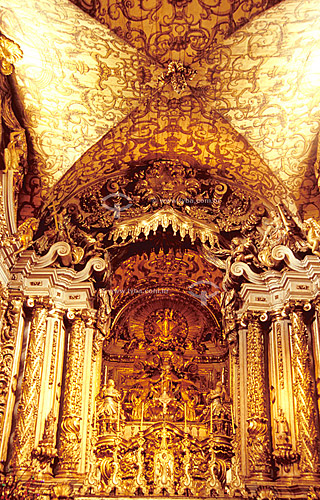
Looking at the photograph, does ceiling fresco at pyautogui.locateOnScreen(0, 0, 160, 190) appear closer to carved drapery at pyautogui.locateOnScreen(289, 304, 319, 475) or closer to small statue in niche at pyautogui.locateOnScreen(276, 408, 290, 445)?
carved drapery at pyautogui.locateOnScreen(289, 304, 319, 475)

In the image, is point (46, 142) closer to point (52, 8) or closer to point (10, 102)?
point (10, 102)

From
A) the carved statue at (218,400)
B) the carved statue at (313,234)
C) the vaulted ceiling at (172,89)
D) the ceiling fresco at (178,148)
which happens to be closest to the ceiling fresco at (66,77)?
the vaulted ceiling at (172,89)

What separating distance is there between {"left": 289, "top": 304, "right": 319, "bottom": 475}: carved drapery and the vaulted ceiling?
6.71 ft

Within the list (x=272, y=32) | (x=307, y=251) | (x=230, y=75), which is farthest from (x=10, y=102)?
(x=307, y=251)

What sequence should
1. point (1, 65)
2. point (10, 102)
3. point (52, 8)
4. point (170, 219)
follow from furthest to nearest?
point (170, 219), point (10, 102), point (1, 65), point (52, 8)

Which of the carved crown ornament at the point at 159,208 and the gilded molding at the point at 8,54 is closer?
the gilded molding at the point at 8,54

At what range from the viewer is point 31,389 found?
9.14 m

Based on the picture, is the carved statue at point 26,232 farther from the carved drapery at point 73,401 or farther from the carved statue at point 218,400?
the carved statue at point 218,400

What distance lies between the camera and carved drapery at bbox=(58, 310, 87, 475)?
9.11 meters

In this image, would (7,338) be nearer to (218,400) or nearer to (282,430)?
(218,400)

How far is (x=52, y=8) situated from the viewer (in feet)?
25.9

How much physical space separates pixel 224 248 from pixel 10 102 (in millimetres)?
4741

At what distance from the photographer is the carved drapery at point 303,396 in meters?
8.66

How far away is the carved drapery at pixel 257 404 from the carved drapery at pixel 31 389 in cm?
350
